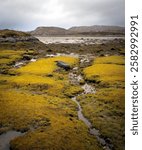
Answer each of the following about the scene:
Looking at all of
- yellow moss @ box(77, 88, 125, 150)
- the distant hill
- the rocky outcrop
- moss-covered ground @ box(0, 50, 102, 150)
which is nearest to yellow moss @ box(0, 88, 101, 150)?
moss-covered ground @ box(0, 50, 102, 150)

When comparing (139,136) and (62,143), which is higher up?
(139,136)

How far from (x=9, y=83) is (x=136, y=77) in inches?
1062

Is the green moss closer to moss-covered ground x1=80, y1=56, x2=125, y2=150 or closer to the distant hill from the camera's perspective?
moss-covered ground x1=80, y1=56, x2=125, y2=150

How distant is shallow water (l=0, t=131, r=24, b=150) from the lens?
1973 cm

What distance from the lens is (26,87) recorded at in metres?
35.5

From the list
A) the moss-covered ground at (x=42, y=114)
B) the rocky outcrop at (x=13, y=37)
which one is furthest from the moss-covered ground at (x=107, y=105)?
the rocky outcrop at (x=13, y=37)

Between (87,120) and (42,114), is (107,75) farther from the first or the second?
(42,114)

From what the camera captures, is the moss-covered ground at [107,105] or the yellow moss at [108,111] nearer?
the yellow moss at [108,111]

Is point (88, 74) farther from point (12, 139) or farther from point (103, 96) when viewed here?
point (12, 139)

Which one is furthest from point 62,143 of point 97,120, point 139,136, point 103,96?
point 103,96

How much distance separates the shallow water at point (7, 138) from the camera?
777 inches

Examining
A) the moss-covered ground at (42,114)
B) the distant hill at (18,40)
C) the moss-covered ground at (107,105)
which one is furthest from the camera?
the distant hill at (18,40)

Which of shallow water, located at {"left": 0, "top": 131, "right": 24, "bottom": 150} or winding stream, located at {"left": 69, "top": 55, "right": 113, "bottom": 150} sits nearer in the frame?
shallow water, located at {"left": 0, "top": 131, "right": 24, "bottom": 150}

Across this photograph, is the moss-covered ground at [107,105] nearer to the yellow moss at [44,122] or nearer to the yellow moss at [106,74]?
the yellow moss at [106,74]
